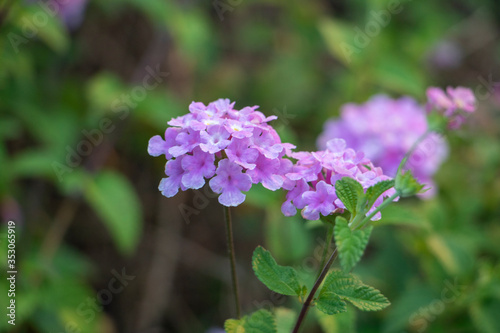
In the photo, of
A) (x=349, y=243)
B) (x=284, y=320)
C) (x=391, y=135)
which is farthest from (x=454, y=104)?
(x=349, y=243)

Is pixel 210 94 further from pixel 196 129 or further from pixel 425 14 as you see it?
pixel 196 129

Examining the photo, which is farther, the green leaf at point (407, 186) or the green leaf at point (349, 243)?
the green leaf at point (407, 186)

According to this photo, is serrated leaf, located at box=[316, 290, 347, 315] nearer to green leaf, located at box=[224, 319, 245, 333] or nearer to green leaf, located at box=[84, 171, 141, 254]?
green leaf, located at box=[224, 319, 245, 333]

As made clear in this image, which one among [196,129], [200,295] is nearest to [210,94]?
[200,295]

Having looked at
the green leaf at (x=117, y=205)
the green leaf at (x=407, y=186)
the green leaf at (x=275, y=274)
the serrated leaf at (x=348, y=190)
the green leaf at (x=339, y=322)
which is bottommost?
the green leaf at (x=275, y=274)

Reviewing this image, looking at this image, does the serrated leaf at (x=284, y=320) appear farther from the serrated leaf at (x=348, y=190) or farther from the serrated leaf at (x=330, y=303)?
the serrated leaf at (x=348, y=190)

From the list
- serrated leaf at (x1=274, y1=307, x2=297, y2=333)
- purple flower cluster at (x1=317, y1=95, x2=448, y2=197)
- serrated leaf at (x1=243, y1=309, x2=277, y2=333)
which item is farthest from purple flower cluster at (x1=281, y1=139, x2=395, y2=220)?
purple flower cluster at (x1=317, y1=95, x2=448, y2=197)

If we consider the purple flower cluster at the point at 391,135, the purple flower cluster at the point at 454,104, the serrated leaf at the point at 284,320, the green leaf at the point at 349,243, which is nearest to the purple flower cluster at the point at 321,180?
the green leaf at the point at 349,243
